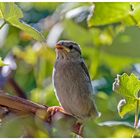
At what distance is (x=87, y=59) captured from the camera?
1719 mm

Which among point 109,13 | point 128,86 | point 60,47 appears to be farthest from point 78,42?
point 128,86

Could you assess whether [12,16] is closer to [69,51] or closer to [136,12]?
[136,12]

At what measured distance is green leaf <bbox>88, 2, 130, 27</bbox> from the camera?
1011 millimetres

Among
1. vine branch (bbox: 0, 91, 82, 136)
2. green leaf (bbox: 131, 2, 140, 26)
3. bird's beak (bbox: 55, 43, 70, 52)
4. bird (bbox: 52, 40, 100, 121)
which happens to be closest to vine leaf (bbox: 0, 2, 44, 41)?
vine branch (bbox: 0, 91, 82, 136)

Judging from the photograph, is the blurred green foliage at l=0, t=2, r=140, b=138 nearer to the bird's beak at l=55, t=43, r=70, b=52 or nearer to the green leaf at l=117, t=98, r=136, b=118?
the bird's beak at l=55, t=43, r=70, b=52

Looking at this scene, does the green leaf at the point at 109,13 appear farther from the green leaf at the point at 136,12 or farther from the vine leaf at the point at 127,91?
the vine leaf at the point at 127,91

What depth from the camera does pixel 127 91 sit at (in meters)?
0.77

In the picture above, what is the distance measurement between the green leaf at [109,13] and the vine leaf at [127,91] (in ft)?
0.79

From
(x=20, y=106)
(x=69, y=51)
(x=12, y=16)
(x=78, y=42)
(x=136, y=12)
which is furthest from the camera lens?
(x=69, y=51)

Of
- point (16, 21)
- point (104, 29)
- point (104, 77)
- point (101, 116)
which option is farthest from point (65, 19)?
point (16, 21)

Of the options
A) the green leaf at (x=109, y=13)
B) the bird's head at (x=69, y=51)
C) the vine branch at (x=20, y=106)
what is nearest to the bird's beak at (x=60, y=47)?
the bird's head at (x=69, y=51)

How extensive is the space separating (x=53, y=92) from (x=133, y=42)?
318 millimetres

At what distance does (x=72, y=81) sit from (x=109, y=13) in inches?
26.8

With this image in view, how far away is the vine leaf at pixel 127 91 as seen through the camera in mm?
744
